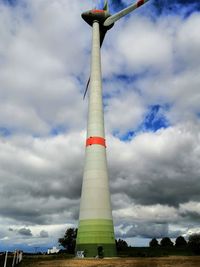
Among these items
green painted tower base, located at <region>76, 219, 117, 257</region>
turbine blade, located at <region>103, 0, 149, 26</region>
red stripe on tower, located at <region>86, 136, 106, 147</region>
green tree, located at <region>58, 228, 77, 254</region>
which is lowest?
green painted tower base, located at <region>76, 219, 117, 257</region>

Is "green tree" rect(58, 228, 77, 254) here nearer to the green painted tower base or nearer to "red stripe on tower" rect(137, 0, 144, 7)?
the green painted tower base

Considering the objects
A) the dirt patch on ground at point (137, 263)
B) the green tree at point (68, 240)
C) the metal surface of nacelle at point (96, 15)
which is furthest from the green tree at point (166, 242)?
the dirt patch on ground at point (137, 263)

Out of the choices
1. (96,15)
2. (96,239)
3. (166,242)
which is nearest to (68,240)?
(96,239)

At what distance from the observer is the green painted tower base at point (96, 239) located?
163 feet

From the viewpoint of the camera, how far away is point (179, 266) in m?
31.5

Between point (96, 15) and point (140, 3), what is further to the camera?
point (96, 15)

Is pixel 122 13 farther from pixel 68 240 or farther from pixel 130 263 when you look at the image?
pixel 68 240

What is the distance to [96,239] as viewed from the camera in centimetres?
4959

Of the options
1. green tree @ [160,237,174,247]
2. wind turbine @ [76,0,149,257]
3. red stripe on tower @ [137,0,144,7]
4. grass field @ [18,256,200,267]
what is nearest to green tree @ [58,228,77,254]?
wind turbine @ [76,0,149,257]

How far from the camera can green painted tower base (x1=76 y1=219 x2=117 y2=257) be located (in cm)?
4953

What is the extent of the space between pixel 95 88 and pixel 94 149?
1321cm

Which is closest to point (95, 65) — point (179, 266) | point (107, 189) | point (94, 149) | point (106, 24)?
point (106, 24)

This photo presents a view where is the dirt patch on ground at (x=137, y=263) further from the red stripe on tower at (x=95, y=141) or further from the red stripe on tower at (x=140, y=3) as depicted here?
the red stripe on tower at (x=140, y=3)

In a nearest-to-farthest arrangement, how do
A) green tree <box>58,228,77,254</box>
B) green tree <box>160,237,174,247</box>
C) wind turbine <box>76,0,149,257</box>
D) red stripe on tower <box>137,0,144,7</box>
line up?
wind turbine <box>76,0,149,257</box>
red stripe on tower <box>137,0,144,7</box>
green tree <box>58,228,77,254</box>
green tree <box>160,237,174,247</box>
